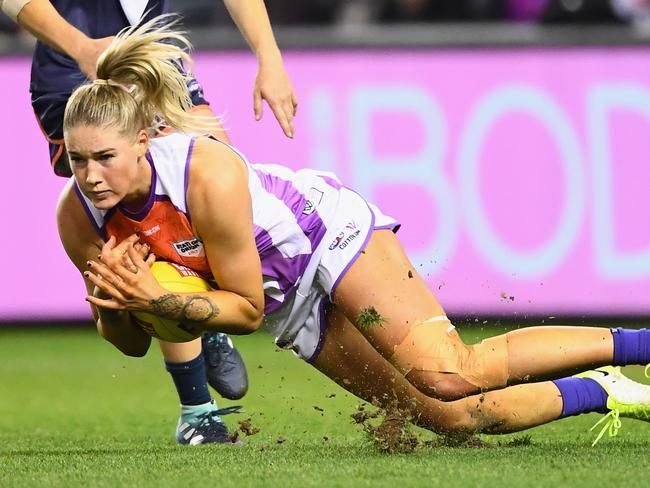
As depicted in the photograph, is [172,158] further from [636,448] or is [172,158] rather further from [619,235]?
[619,235]

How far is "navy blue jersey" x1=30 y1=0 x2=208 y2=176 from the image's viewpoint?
5.97 meters

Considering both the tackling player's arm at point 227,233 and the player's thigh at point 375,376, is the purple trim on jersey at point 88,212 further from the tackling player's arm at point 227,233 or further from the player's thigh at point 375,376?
the player's thigh at point 375,376

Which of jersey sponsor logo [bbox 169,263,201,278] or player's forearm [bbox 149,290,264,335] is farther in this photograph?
jersey sponsor logo [bbox 169,263,201,278]

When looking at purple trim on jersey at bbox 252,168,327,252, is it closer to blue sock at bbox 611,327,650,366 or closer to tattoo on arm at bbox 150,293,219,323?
tattoo on arm at bbox 150,293,219,323

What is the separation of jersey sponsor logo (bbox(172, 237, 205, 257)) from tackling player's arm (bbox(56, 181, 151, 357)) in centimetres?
29

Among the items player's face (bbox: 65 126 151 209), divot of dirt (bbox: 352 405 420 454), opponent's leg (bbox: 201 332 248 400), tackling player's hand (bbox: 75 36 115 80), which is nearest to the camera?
player's face (bbox: 65 126 151 209)

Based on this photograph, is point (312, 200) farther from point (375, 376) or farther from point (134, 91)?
point (134, 91)

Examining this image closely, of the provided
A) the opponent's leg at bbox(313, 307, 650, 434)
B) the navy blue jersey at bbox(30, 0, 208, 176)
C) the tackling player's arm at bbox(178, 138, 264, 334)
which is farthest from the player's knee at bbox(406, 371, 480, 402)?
the navy blue jersey at bbox(30, 0, 208, 176)

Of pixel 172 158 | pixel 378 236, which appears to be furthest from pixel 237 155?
pixel 378 236

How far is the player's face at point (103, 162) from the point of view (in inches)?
182

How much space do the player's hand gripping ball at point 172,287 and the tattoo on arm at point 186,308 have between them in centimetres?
9

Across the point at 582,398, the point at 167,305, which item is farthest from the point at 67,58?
the point at 582,398

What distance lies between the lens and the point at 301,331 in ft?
17.5

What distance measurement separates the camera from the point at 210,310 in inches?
186
